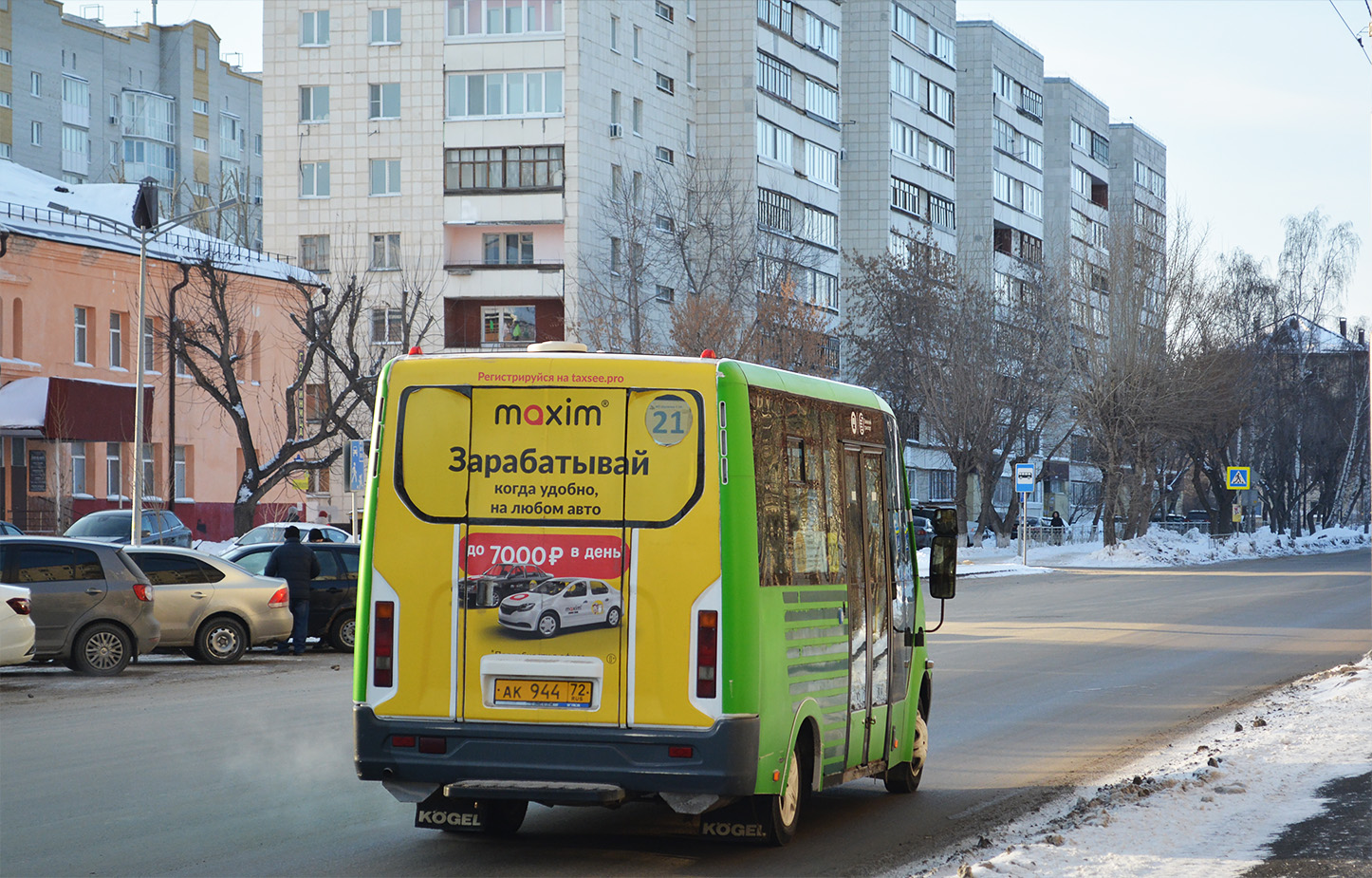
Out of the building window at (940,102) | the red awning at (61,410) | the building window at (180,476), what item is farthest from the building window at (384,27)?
the building window at (940,102)

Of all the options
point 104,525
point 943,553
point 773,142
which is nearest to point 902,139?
point 773,142

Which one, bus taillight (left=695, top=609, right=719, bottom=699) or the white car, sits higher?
the white car

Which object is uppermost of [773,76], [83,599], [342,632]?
[773,76]

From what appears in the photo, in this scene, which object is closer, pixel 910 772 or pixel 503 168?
pixel 910 772

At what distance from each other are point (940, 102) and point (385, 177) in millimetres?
34307

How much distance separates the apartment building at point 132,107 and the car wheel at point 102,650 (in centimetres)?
7267

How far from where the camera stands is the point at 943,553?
10812 mm

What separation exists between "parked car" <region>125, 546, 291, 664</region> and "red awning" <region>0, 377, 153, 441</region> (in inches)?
980

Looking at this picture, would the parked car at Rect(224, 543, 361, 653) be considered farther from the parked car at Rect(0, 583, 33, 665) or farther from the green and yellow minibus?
the green and yellow minibus

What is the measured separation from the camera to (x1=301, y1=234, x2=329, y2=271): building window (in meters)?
68.0

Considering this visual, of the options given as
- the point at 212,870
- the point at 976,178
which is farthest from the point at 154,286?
the point at 976,178

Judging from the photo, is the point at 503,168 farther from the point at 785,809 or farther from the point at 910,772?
the point at 785,809

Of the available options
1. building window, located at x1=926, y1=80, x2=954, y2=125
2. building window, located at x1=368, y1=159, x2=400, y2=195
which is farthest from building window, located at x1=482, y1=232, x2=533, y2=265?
building window, located at x1=926, y1=80, x2=954, y2=125

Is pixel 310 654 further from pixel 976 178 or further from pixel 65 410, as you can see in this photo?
pixel 976 178
